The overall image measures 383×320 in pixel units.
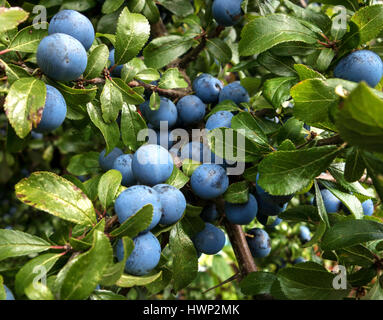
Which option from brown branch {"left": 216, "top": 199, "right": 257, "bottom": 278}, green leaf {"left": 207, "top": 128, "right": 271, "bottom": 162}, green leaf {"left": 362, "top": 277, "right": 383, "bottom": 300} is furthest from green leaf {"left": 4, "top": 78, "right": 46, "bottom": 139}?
green leaf {"left": 362, "top": 277, "right": 383, "bottom": 300}

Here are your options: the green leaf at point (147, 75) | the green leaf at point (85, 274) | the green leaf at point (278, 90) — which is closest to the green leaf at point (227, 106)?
the green leaf at point (278, 90)

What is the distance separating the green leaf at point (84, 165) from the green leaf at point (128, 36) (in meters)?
0.47

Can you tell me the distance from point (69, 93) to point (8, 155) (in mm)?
1675

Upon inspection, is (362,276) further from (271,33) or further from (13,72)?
(13,72)

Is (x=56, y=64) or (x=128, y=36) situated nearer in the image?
(x=56, y=64)

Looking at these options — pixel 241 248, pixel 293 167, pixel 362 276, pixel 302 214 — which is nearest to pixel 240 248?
pixel 241 248

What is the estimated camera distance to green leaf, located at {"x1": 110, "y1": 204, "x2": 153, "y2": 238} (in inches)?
25.8

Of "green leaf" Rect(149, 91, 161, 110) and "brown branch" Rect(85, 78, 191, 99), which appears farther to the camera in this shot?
"green leaf" Rect(149, 91, 161, 110)

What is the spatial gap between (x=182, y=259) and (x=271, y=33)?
0.67 metres

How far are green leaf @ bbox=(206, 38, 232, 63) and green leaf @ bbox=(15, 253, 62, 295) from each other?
986 mm

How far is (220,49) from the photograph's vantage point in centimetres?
135

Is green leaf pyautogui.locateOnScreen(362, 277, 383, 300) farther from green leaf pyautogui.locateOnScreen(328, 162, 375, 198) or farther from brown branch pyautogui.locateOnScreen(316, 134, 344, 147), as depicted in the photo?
brown branch pyautogui.locateOnScreen(316, 134, 344, 147)

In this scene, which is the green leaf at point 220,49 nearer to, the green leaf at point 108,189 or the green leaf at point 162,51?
the green leaf at point 162,51
